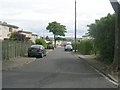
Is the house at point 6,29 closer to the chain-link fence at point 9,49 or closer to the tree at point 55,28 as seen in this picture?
the tree at point 55,28

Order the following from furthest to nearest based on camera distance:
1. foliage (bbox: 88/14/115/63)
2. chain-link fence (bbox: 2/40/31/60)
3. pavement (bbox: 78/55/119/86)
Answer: chain-link fence (bbox: 2/40/31/60) < foliage (bbox: 88/14/115/63) < pavement (bbox: 78/55/119/86)

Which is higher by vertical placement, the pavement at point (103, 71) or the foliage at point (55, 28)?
the foliage at point (55, 28)

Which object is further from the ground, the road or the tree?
the tree

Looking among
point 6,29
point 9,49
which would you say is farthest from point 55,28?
point 9,49

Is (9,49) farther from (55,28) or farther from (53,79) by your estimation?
(55,28)

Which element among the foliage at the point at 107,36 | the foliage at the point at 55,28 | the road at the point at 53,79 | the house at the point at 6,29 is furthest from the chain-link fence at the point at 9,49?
the foliage at the point at 55,28

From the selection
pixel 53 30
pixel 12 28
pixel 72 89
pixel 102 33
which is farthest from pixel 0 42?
pixel 53 30

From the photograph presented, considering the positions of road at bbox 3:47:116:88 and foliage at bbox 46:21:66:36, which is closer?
road at bbox 3:47:116:88

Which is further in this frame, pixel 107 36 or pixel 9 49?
pixel 9 49

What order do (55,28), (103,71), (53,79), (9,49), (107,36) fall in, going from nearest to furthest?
(53,79)
(103,71)
(107,36)
(9,49)
(55,28)

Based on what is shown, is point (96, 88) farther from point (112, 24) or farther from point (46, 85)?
point (112, 24)

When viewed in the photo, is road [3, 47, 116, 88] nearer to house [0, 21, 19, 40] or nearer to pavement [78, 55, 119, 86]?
pavement [78, 55, 119, 86]


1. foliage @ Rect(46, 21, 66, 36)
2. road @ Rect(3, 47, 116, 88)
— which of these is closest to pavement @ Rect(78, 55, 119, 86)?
road @ Rect(3, 47, 116, 88)

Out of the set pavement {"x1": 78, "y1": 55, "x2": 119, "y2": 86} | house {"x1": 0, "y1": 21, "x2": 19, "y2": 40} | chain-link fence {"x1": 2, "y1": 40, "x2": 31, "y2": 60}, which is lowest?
pavement {"x1": 78, "y1": 55, "x2": 119, "y2": 86}
